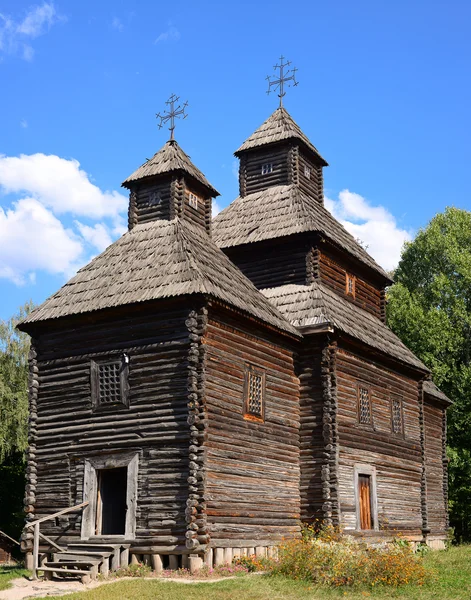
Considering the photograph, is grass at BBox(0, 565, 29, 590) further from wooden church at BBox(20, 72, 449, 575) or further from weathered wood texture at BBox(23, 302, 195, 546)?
weathered wood texture at BBox(23, 302, 195, 546)

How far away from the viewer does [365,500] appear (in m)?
24.2

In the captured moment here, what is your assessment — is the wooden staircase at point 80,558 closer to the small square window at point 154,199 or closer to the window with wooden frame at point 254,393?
the window with wooden frame at point 254,393

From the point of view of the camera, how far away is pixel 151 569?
1806 centimetres

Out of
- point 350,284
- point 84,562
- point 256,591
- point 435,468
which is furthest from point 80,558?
point 435,468

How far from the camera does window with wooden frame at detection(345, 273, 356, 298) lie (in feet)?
93.0

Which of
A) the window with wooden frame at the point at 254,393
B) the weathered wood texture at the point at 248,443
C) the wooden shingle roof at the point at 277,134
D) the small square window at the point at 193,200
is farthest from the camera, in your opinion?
the wooden shingle roof at the point at 277,134

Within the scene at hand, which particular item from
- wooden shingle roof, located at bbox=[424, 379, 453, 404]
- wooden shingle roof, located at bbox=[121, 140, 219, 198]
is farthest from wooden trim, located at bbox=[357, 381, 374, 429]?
wooden shingle roof, located at bbox=[121, 140, 219, 198]

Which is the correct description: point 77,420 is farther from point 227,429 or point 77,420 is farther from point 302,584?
point 302,584

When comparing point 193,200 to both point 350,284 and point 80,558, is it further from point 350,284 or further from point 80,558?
point 80,558

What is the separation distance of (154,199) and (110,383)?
709 centimetres

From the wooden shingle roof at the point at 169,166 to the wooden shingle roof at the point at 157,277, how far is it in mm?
1640

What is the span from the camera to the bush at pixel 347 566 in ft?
52.8

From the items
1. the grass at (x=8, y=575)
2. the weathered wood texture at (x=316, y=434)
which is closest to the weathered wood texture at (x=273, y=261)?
the weathered wood texture at (x=316, y=434)

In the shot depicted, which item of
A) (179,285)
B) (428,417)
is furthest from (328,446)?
Answer: (428,417)
